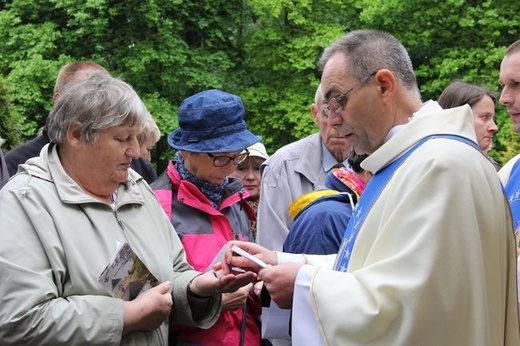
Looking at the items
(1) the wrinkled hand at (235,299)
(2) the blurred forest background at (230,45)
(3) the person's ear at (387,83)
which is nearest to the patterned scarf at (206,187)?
(1) the wrinkled hand at (235,299)

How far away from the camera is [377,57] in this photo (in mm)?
2869

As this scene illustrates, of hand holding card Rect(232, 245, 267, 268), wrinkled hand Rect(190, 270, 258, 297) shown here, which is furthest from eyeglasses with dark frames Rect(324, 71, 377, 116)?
wrinkled hand Rect(190, 270, 258, 297)

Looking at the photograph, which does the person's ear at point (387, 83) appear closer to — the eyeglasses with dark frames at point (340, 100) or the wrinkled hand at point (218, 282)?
the eyeglasses with dark frames at point (340, 100)

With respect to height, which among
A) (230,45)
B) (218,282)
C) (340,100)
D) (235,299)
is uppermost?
(340,100)

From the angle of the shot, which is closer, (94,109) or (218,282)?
(94,109)

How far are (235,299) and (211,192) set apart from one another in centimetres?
65

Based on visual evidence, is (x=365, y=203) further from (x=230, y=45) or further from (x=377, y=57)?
(x=230, y=45)

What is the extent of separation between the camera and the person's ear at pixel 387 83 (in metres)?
2.82

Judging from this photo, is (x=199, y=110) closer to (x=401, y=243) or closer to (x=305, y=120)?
(x=401, y=243)

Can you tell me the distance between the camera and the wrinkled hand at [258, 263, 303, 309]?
2787mm

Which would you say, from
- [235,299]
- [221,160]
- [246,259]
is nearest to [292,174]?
[221,160]

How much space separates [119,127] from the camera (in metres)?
3.30

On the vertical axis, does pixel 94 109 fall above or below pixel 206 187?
above

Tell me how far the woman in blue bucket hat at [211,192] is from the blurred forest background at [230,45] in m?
Answer: 14.5
